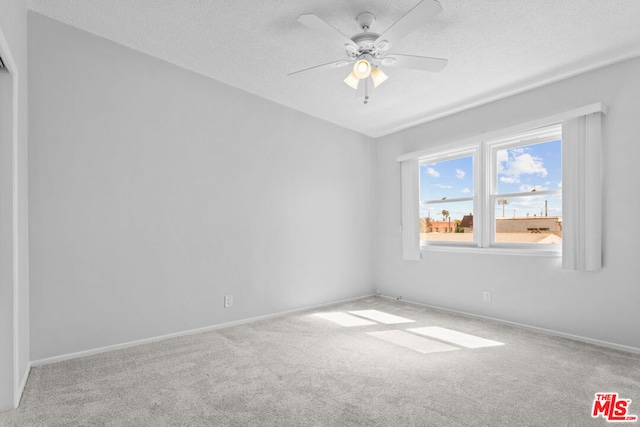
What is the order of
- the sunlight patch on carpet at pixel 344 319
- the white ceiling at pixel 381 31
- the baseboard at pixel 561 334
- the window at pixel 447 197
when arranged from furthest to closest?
the window at pixel 447 197, the sunlight patch on carpet at pixel 344 319, the baseboard at pixel 561 334, the white ceiling at pixel 381 31

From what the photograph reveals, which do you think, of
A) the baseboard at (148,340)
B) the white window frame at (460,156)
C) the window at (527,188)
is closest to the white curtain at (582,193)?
the window at (527,188)

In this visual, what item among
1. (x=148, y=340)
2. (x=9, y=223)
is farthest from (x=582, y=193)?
(x=9, y=223)

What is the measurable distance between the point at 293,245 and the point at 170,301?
1.52m

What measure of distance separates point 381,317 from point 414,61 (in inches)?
106

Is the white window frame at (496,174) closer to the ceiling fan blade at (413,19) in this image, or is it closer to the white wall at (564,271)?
the white wall at (564,271)

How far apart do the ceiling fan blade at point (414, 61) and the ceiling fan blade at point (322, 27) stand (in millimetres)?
312

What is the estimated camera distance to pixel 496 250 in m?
3.63

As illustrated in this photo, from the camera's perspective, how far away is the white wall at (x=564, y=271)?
277 cm

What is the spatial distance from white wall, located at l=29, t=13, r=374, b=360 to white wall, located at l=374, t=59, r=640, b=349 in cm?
156

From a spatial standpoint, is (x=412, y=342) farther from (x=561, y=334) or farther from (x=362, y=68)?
(x=362, y=68)

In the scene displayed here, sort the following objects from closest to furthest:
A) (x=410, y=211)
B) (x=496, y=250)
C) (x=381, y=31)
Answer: (x=381, y=31) → (x=496, y=250) → (x=410, y=211)

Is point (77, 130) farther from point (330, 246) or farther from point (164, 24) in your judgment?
point (330, 246)

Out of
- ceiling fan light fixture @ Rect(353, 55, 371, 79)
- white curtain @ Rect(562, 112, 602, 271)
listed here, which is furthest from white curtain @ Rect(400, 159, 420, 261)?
ceiling fan light fixture @ Rect(353, 55, 371, 79)
